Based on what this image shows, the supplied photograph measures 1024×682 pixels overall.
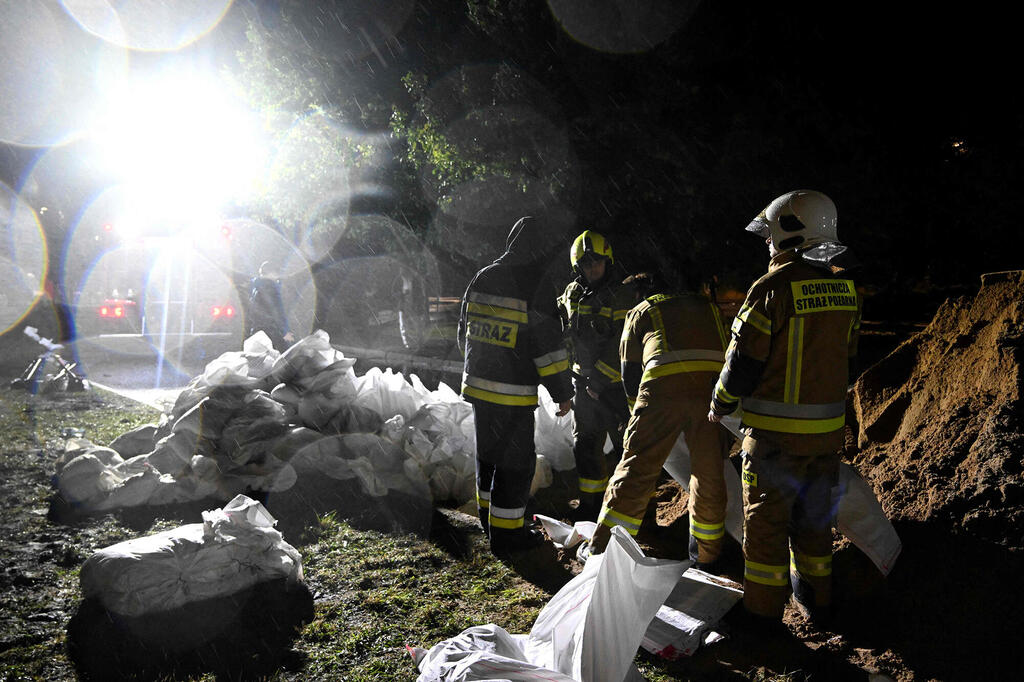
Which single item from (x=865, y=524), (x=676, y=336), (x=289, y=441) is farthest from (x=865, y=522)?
(x=289, y=441)

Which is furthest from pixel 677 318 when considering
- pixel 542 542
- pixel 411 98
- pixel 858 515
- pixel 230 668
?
pixel 411 98

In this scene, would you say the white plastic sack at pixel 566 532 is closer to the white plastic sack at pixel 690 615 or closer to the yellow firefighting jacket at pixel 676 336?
the white plastic sack at pixel 690 615

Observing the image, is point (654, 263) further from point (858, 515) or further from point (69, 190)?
point (69, 190)

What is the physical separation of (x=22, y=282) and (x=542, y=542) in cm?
3335

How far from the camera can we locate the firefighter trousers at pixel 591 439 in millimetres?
4676

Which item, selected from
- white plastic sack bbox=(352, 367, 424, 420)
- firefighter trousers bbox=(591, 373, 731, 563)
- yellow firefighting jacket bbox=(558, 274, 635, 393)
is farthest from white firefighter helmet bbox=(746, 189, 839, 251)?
white plastic sack bbox=(352, 367, 424, 420)

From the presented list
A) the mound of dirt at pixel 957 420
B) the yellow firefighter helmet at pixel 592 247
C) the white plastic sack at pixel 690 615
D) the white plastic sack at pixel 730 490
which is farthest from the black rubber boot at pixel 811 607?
the yellow firefighter helmet at pixel 592 247

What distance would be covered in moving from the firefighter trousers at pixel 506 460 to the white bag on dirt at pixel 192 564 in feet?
3.99

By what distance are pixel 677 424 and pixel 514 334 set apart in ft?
3.76

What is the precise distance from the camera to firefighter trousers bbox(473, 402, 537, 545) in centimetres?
402

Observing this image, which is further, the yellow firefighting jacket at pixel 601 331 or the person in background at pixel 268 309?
the person in background at pixel 268 309

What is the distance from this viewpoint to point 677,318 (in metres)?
3.64

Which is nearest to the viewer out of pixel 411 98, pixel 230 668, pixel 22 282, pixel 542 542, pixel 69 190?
pixel 230 668

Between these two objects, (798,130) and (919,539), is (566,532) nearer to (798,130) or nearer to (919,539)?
(919,539)
